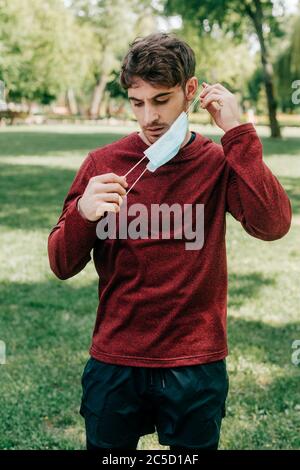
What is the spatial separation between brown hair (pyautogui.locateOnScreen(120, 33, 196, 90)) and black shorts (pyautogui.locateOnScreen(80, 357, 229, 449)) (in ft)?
2.73

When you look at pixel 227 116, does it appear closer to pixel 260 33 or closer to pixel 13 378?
pixel 13 378

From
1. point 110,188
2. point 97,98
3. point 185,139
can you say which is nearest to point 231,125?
point 185,139

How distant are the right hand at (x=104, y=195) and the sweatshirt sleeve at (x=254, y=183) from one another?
321mm

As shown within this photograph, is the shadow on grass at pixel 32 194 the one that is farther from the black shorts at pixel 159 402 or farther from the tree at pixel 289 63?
the tree at pixel 289 63

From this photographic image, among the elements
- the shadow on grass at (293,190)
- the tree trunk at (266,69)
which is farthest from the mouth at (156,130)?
the tree trunk at (266,69)

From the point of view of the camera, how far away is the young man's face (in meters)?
1.98

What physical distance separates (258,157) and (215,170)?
17 cm

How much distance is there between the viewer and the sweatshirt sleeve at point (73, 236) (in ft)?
6.33

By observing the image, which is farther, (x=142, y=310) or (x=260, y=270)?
(x=260, y=270)

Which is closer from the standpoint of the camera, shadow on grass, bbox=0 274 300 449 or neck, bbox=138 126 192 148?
neck, bbox=138 126 192 148

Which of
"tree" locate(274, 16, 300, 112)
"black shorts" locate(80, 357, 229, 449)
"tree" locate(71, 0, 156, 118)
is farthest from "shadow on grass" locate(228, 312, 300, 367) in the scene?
"tree" locate(71, 0, 156, 118)

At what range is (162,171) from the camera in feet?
6.54

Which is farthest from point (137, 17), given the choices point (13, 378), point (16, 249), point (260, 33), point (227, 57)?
point (13, 378)

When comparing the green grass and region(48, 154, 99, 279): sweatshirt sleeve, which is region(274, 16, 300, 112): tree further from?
region(48, 154, 99, 279): sweatshirt sleeve
